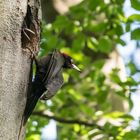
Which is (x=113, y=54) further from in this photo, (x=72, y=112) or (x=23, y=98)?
(x=23, y=98)

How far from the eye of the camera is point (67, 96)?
3.20 metres

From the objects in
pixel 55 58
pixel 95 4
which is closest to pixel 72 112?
pixel 95 4

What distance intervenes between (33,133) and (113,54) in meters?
1.14

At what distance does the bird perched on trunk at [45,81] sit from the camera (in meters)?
1.23

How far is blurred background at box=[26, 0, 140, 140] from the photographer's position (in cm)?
258

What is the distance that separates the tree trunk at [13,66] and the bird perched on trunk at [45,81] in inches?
1.6

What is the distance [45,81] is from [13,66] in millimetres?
185

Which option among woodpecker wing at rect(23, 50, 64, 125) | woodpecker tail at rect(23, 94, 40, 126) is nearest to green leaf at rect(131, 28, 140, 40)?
woodpecker wing at rect(23, 50, 64, 125)

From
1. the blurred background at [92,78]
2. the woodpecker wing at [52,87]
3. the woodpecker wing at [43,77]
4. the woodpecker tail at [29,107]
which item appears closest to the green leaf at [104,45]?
the blurred background at [92,78]

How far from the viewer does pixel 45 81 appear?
1333 mm

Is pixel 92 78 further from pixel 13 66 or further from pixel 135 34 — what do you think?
pixel 13 66

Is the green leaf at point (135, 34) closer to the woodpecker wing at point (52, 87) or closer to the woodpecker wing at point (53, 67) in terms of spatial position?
the woodpecker wing at point (53, 67)

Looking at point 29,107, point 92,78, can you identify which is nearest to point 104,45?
point 92,78

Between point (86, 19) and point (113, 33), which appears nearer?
point (113, 33)
